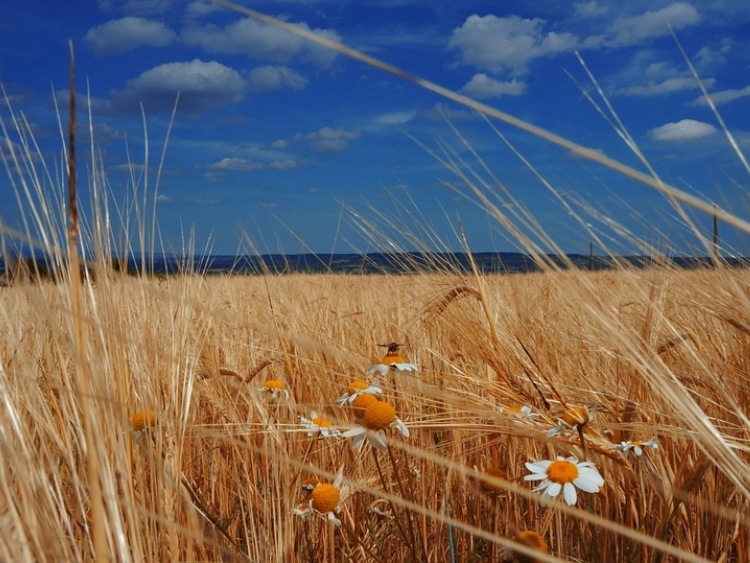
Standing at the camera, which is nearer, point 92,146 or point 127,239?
point 92,146

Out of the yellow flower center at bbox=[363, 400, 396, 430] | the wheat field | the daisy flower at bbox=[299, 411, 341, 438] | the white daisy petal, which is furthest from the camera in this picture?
the daisy flower at bbox=[299, 411, 341, 438]

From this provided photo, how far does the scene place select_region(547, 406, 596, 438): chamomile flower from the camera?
0.91 meters

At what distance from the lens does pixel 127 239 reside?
4.26 ft

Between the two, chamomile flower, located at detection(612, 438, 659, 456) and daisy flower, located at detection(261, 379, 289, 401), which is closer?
chamomile flower, located at detection(612, 438, 659, 456)

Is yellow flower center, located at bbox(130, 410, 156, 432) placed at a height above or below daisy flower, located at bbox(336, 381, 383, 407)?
below

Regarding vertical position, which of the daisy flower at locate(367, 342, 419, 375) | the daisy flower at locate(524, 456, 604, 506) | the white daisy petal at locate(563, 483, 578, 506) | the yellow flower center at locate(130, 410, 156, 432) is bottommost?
the white daisy petal at locate(563, 483, 578, 506)

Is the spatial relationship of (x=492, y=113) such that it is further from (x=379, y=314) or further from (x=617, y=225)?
(x=379, y=314)

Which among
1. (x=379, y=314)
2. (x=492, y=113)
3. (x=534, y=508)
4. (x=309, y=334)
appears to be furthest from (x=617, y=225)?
(x=379, y=314)

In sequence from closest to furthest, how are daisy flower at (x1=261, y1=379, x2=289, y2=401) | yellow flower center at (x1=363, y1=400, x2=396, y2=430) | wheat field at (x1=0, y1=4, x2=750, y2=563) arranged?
wheat field at (x1=0, y1=4, x2=750, y2=563), yellow flower center at (x1=363, y1=400, x2=396, y2=430), daisy flower at (x1=261, y1=379, x2=289, y2=401)

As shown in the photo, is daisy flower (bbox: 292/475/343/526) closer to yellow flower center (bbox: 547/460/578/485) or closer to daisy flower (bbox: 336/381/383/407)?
daisy flower (bbox: 336/381/383/407)

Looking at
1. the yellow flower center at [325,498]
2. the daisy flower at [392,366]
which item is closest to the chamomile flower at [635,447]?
the daisy flower at [392,366]

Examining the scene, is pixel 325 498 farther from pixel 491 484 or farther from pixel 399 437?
pixel 399 437

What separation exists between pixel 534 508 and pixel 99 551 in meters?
1.06

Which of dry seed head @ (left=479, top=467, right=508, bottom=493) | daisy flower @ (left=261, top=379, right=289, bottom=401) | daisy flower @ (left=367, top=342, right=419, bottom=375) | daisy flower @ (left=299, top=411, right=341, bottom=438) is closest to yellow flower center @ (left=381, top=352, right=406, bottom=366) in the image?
daisy flower @ (left=367, top=342, right=419, bottom=375)
